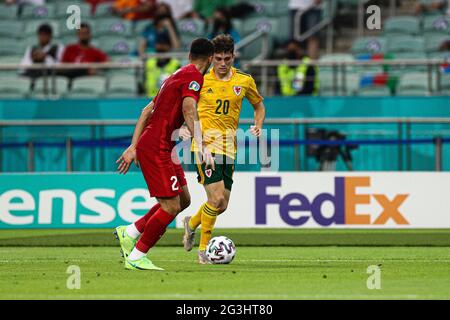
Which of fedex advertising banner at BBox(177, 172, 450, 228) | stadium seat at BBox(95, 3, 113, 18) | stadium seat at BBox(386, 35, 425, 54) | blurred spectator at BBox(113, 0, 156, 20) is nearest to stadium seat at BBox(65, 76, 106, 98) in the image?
blurred spectator at BBox(113, 0, 156, 20)

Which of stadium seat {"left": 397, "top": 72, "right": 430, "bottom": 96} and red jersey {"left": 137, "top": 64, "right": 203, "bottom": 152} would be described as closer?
red jersey {"left": 137, "top": 64, "right": 203, "bottom": 152}

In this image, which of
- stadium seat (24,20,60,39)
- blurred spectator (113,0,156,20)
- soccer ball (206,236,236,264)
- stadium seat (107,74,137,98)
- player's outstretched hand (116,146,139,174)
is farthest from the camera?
blurred spectator (113,0,156,20)

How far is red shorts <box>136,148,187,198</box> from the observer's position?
13.0 meters

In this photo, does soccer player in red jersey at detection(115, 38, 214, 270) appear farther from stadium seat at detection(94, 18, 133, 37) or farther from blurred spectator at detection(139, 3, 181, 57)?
stadium seat at detection(94, 18, 133, 37)

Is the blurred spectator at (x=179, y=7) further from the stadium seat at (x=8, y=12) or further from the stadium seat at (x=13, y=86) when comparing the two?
the stadium seat at (x=13, y=86)

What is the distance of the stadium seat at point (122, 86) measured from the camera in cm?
2520

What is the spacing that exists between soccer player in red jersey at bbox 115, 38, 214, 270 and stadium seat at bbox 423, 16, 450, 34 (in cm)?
1361

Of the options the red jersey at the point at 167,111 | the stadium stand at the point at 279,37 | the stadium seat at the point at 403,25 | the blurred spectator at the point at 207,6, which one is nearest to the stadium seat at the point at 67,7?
the stadium stand at the point at 279,37

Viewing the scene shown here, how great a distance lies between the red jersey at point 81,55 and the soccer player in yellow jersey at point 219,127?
1085 centimetres

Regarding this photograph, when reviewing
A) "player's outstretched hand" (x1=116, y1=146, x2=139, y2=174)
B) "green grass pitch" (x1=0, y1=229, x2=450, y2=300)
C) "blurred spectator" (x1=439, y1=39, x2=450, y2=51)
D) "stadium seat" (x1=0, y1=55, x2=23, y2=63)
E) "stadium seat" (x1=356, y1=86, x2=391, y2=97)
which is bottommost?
"green grass pitch" (x1=0, y1=229, x2=450, y2=300)

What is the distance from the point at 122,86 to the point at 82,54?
114cm
